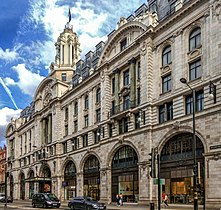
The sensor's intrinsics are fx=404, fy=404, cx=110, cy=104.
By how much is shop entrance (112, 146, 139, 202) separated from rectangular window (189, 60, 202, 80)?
13289 millimetres

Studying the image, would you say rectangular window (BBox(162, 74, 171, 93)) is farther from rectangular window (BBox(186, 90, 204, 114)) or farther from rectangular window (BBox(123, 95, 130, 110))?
rectangular window (BBox(123, 95, 130, 110))

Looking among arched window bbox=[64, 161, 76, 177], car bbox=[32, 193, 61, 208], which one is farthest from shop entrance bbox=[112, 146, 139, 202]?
arched window bbox=[64, 161, 76, 177]

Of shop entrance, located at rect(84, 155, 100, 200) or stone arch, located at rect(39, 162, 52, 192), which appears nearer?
shop entrance, located at rect(84, 155, 100, 200)

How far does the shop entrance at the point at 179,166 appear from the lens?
Result: 1591 inches

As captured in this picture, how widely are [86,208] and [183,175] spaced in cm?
1044

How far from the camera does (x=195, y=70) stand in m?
40.9

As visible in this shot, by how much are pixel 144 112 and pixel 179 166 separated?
27.6ft

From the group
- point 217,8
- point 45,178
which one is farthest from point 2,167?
point 217,8

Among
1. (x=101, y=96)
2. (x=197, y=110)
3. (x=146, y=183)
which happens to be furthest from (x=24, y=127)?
(x=197, y=110)

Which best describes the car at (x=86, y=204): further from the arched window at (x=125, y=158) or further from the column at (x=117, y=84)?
the column at (x=117, y=84)

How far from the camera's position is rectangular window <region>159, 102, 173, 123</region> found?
145 feet

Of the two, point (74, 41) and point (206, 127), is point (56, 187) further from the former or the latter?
point (206, 127)

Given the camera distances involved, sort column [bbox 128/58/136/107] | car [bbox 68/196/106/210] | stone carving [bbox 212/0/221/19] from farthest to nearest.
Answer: column [bbox 128/58/136/107] → car [bbox 68/196/106/210] → stone carving [bbox 212/0/221/19]

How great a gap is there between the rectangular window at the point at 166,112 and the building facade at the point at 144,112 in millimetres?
110
